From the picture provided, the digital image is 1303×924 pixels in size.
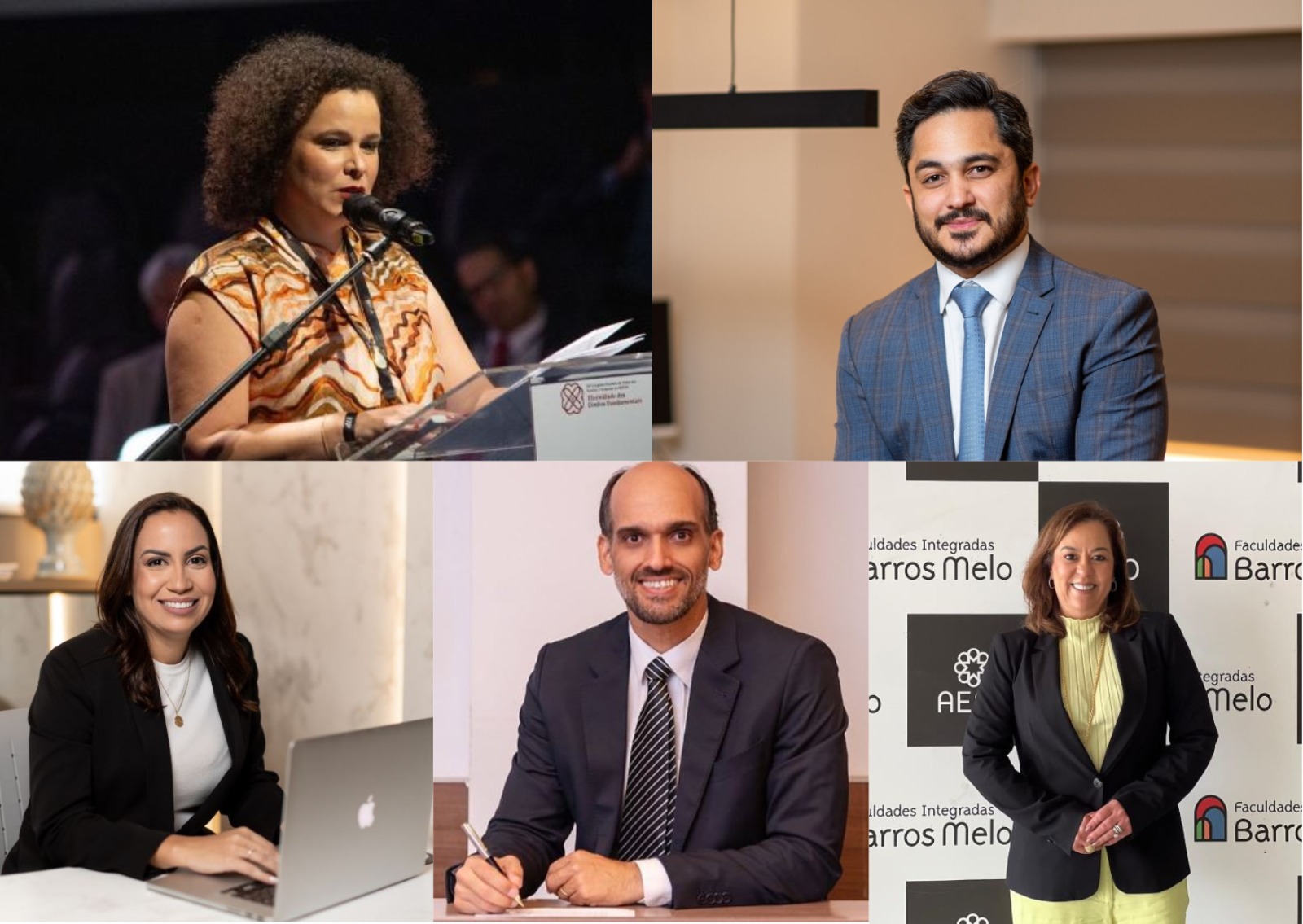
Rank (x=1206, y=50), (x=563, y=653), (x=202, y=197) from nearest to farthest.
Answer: (x=563, y=653) → (x=202, y=197) → (x=1206, y=50)

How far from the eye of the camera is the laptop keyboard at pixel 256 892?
6.70 ft

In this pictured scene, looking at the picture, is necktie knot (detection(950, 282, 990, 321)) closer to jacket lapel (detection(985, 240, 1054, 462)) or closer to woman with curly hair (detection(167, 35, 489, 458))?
jacket lapel (detection(985, 240, 1054, 462))

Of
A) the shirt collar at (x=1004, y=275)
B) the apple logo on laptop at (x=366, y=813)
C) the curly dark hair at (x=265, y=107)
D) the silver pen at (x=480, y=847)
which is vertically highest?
the curly dark hair at (x=265, y=107)

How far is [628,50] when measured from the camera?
252 cm

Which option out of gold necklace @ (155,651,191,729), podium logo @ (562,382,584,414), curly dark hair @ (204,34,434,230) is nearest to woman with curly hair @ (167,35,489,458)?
curly dark hair @ (204,34,434,230)

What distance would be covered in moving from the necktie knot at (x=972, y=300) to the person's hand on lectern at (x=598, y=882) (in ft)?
3.44

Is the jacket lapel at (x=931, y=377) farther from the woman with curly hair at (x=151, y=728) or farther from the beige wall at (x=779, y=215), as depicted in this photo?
the beige wall at (x=779, y=215)

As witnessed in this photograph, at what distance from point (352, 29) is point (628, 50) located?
0.44 metres

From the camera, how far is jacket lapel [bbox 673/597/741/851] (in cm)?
206

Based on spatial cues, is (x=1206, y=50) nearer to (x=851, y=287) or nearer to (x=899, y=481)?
(x=851, y=287)

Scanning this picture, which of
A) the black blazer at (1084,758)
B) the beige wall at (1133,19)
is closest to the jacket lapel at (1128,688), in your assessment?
the black blazer at (1084,758)

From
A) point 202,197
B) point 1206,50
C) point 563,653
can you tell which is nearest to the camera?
point 563,653

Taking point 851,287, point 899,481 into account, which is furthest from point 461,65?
point 851,287

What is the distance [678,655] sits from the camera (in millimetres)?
2092
